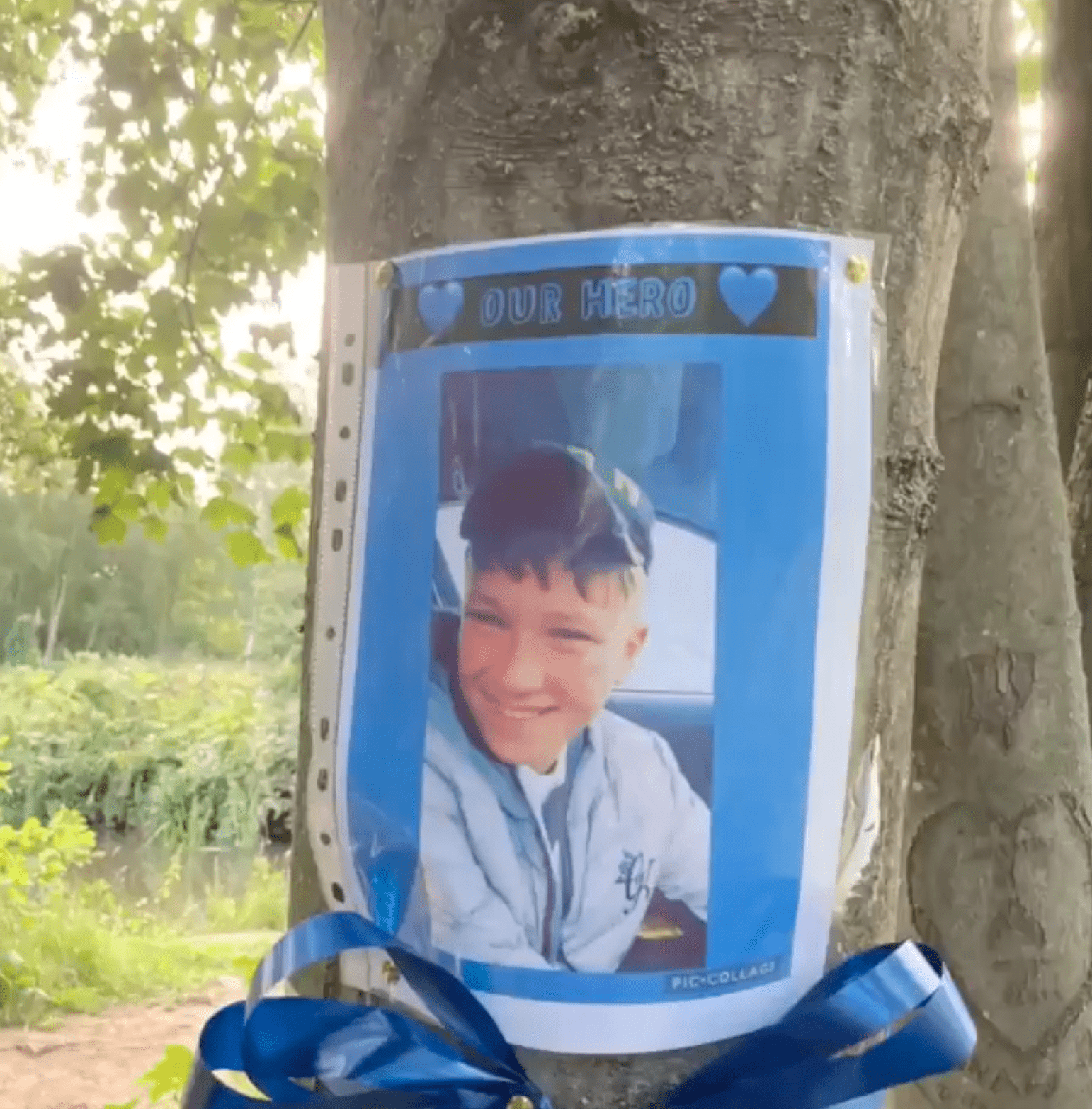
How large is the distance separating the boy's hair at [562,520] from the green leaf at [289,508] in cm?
157

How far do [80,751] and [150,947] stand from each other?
32.4 inches

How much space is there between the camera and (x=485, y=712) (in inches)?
18.4

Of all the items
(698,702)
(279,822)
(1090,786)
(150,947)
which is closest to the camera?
(698,702)

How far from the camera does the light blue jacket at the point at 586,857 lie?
0.45m

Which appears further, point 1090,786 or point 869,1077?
point 1090,786

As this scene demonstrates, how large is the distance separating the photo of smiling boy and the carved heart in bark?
13.8 inches

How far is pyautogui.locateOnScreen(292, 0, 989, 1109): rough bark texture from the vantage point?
457 millimetres

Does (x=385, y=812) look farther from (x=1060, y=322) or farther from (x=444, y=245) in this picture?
(x=1060, y=322)

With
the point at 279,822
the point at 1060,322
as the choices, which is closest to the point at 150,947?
the point at 279,822

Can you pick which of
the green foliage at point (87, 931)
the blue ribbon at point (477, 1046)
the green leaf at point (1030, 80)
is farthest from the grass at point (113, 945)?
the blue ribbon at point (477, 1046)

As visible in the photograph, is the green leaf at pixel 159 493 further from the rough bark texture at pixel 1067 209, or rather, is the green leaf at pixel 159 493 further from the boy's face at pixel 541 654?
the boy's face at pixel 541 654

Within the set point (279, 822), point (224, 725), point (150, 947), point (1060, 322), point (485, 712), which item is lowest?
point (150, 947)

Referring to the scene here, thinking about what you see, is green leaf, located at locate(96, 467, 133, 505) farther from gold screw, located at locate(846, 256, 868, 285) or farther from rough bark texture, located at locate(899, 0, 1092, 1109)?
gold screw, located at locate(846, 256, 868, 285)

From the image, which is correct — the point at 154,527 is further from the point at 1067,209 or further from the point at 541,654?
the point at 541,654
